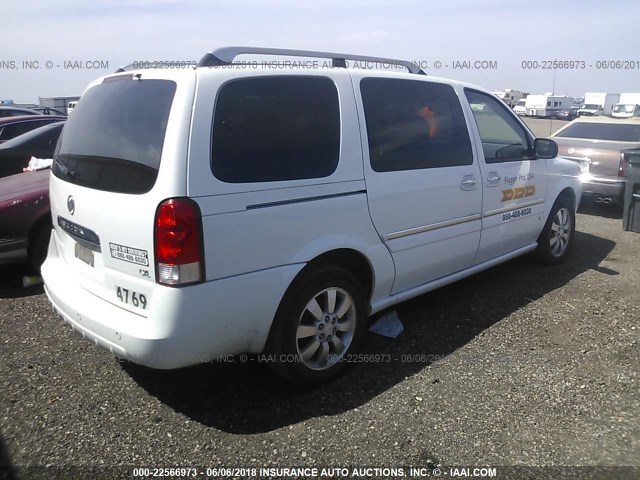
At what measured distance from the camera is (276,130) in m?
2.85

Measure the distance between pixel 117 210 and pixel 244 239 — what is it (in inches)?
25.9

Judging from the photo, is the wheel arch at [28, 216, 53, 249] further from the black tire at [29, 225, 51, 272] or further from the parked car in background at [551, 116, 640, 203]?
the parked car in background at [551, 116, 640, 203]

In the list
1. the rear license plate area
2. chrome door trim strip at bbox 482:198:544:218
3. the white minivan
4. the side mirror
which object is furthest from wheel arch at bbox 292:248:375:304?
the side mirror

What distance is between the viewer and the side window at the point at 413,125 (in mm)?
3332

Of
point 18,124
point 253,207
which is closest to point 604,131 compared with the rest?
point 253,207

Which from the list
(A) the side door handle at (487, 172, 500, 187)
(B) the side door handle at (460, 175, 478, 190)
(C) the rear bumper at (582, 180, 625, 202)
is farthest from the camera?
(C) the rear bumper at (582, 180, 625, 202)

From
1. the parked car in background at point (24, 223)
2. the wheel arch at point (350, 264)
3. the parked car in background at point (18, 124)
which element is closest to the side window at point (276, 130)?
the wheel arch at point (350, 264)

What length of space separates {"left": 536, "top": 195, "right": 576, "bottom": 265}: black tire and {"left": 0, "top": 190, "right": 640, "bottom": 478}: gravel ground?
40.3 inches

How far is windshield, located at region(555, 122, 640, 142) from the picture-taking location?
27.3ft

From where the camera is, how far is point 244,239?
104 inches

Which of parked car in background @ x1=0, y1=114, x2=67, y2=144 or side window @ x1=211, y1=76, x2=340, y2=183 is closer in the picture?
side window @ x1=211, y1=76, x2=340, y2=183

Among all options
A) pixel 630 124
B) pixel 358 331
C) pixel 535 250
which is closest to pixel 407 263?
pixel 358 331

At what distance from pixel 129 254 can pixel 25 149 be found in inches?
192

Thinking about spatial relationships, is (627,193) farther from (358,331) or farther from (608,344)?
(358,331)
